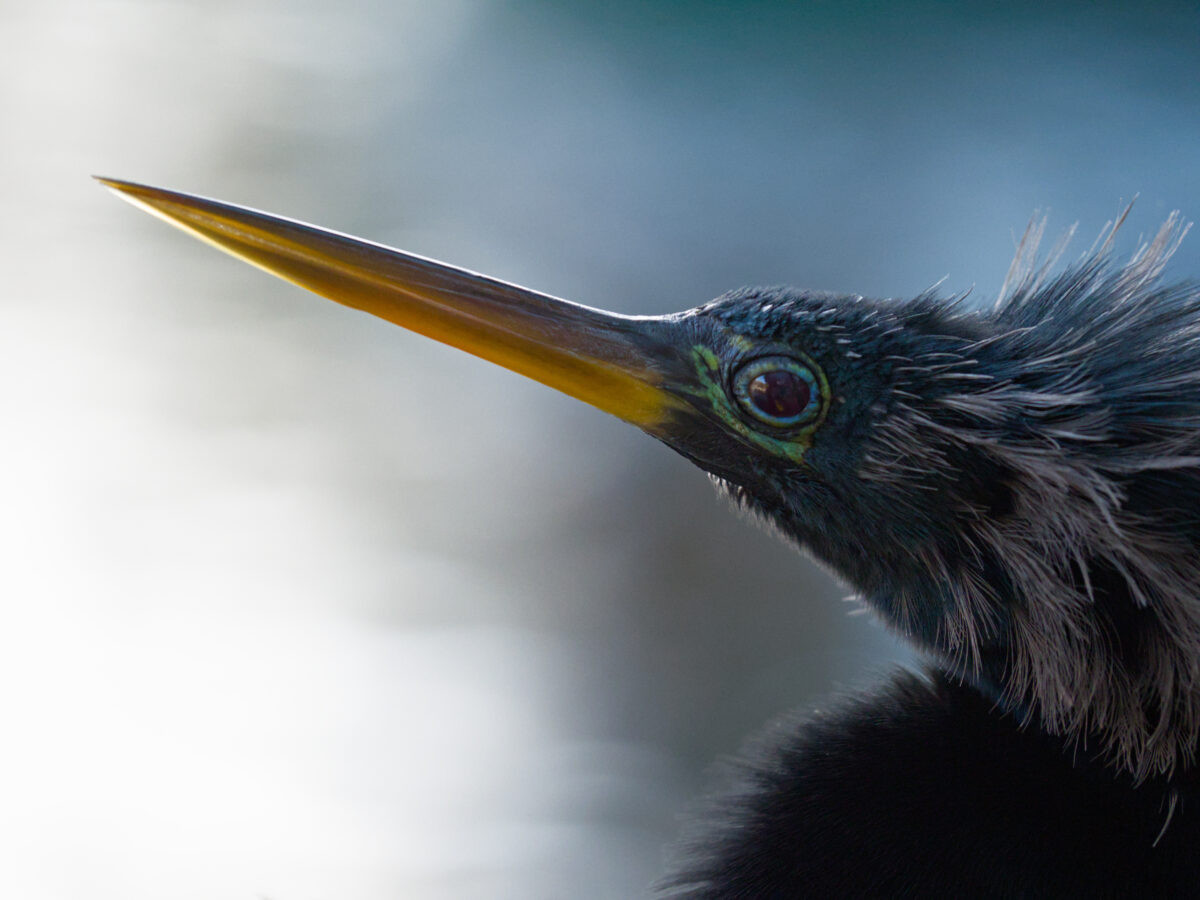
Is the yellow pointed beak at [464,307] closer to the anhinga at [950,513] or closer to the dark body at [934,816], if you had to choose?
the anhinga at [950,513]

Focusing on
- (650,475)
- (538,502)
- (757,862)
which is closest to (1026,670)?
(757,862)

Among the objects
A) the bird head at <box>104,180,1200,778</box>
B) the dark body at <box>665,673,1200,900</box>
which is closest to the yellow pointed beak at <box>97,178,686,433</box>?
the bird head at <box>104,180,1200,778</box>

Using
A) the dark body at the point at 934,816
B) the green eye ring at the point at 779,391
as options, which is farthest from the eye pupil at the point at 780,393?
the dark body at the point at 934,816

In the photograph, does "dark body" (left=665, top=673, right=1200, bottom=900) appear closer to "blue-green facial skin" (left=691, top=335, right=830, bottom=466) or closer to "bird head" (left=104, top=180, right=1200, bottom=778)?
"bird head" (left=104, top=180, right=1200, bottom=778)

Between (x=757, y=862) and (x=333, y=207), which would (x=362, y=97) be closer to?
(x=333, y=207)

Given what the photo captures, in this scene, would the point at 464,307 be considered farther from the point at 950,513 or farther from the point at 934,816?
the point at 934,816

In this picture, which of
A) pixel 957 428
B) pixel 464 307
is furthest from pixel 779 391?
pixel 464 307
